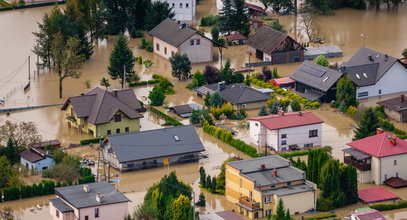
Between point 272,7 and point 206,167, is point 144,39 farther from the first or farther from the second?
point 206,167

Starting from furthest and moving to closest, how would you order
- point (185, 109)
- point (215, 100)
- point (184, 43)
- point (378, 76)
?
point (184, 43), point (378, 76), point (215, 100), point (185, 109)

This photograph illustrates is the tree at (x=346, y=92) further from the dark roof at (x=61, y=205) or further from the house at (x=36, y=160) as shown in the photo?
the dark roof at (x=61, y=205)

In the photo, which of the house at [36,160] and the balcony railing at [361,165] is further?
the house at [36,160]

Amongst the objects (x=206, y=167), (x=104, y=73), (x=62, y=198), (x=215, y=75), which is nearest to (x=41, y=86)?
(x=104, y=73)

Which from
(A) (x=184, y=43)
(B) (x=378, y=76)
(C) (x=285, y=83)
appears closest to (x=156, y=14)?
(A) (x=184, y=43)

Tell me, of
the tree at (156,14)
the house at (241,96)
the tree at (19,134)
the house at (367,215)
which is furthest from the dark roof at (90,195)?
the tree at (156,14)

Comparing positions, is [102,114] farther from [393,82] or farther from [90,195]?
[393,82]
